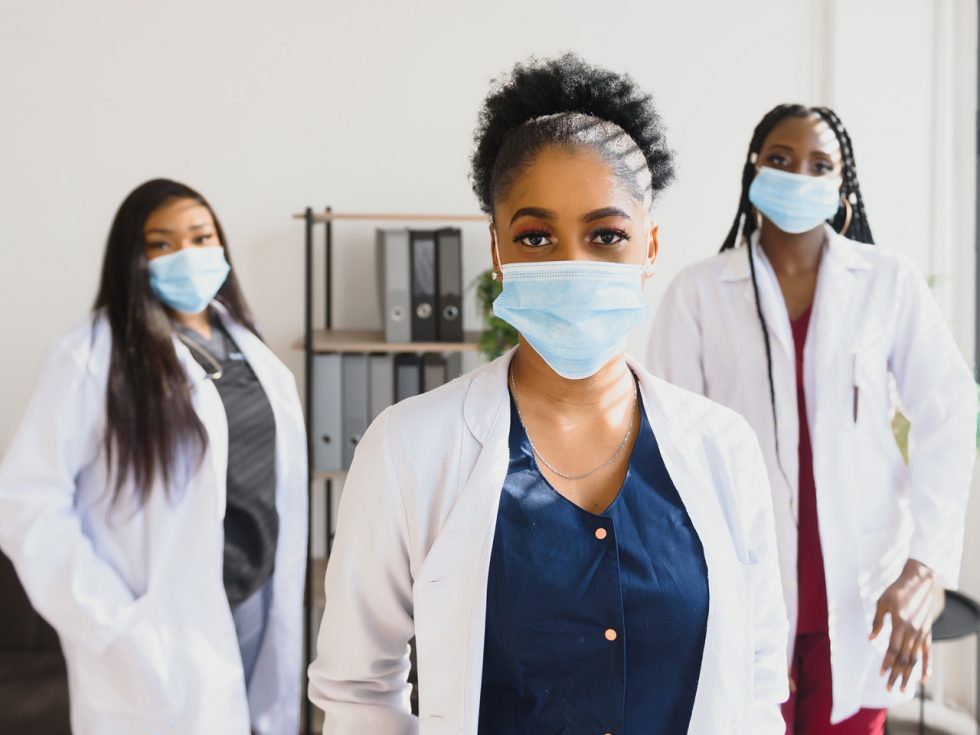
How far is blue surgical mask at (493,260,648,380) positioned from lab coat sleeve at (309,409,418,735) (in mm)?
195

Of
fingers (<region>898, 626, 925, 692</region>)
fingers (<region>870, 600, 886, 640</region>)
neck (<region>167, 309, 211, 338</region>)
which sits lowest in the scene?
fingers (<region>898, 626, 925, 692</region>)

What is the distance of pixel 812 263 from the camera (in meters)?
1.93

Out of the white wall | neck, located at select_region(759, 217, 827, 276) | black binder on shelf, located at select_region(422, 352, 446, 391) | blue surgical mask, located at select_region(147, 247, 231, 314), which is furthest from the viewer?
the white wall

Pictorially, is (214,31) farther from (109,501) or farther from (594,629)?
(594,629)

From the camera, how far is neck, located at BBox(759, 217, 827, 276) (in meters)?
1.92

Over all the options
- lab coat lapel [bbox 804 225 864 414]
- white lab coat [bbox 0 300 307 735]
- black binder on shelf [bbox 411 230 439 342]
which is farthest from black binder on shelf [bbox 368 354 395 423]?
lab coat lapel [bbox 804 225 864 414]

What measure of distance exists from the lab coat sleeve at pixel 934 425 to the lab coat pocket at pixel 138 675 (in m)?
1.39

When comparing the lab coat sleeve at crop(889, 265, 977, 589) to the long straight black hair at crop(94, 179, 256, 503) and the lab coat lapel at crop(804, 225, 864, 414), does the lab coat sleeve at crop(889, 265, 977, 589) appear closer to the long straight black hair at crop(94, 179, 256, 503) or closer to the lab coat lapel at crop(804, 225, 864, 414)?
the lab coat lapel at crop(804, 225, 864, 414)

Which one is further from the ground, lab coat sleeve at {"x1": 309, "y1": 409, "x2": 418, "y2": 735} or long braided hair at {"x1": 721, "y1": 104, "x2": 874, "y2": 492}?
long braided hair at {"x1": 721, "y1": 104, "x2": 874, "y2": 492}

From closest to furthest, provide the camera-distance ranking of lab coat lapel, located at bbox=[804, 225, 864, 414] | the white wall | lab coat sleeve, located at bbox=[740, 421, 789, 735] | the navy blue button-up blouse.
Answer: the navy blue button-up blouse < lab coat sleeve, located at bbox=[740, 421, 789, 735] < lab coat lapel, located at bbox=[804, 225, 864, 414] < the white wall

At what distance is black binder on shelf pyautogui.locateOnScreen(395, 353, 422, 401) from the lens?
10.5 feet

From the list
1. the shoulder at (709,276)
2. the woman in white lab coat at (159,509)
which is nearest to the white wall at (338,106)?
the woman in white lab coat at (159,509)

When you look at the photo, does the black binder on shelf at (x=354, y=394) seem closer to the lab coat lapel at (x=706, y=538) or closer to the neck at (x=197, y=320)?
the neck at (x=197, y=320)

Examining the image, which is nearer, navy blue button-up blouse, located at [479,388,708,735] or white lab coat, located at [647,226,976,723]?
navy blue button-up blouse, located at [479,388,708,735]
